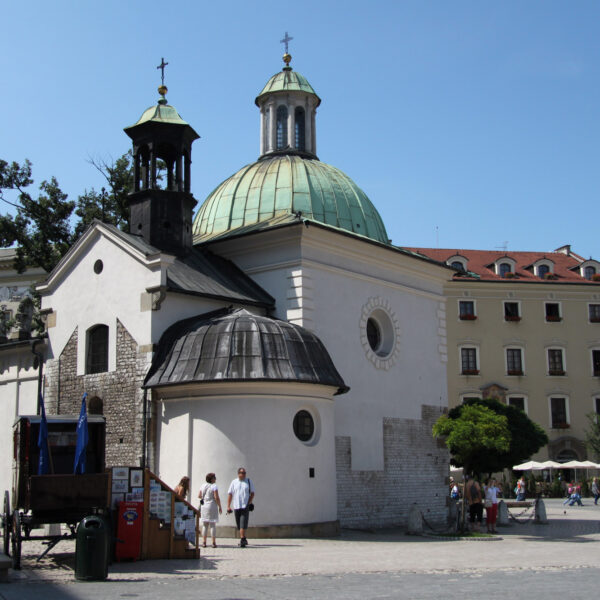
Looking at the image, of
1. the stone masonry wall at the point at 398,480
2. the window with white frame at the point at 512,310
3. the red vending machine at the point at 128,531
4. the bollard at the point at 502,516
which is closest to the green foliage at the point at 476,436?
the stone masonry wall at the point at 398,480

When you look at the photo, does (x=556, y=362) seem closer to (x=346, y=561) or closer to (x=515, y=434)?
(x=515, y=434)

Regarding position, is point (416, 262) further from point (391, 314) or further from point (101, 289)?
point (101, 289)

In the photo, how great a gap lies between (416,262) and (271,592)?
18.2m

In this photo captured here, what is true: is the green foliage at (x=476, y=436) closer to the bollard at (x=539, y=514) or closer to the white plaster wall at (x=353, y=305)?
the white plaster wall at (x=353, y=305)

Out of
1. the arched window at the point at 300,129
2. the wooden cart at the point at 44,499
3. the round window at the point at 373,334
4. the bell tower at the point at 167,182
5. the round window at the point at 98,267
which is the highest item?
the arched window at the point at 300,129

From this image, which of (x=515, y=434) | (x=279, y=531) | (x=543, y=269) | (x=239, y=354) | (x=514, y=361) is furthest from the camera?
(x=543, y=269)

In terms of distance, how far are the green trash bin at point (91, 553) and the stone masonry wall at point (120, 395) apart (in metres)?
8.63

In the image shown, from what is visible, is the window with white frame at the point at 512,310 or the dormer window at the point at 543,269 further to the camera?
the dormer window at the point at 543,269

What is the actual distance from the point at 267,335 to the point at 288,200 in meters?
7.20

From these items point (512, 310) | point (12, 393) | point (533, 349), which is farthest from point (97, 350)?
point (533, 349)

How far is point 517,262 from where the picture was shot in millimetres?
57781

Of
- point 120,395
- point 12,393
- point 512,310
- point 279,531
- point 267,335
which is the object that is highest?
point 512,310

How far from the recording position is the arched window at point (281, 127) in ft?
96.6

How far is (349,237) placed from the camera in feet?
81.3
